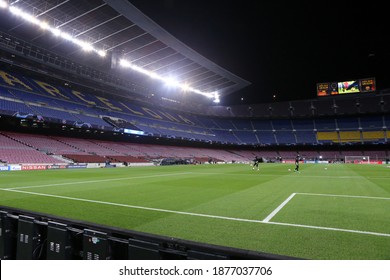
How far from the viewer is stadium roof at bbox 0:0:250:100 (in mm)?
33500

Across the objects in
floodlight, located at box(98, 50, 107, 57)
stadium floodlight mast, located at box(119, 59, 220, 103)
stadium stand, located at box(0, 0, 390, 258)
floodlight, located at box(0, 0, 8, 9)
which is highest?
stadium floodlight mast, located at box(119, 59, 220, 103)

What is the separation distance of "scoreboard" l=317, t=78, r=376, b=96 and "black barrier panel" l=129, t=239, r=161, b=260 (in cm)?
6893

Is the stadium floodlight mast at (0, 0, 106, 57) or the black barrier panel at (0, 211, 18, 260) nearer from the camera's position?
the black barrier panel at (0, 211, 18, 260)

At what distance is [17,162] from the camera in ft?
98.5

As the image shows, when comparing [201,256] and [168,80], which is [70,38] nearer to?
[168,80]

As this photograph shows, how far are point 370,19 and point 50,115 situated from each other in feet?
135

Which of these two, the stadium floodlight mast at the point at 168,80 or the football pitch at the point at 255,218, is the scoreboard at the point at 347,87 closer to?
the stadium floodlight mast at the point at 168,80

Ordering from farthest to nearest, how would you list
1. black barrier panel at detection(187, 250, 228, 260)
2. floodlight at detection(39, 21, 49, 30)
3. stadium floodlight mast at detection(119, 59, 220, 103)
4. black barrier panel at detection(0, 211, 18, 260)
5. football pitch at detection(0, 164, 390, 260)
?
1. stadium floodlight mast at detection(119, 59, 220, 103)
2. floodlight at detection(39, 21, 49, 30)
3. black barrier panel at detection(0, 211, 18, 260)
4. football pitch at detection(0, 164, 390, 260)
5. black barrier panel at detection(187, 250, 228, 260)

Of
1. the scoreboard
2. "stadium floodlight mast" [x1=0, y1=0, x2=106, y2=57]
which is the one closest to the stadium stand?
"stadium floodlight mast" [x1=0, y1=0, x2=106, y2=57]

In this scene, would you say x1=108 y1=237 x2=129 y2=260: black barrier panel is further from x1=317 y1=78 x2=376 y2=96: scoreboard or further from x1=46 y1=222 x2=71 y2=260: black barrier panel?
x1=317 y1=78 x2=376 y2=96: scoreboard

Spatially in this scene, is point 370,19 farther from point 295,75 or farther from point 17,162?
point 17,162

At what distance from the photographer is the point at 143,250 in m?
3.65

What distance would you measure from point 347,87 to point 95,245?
74.9m

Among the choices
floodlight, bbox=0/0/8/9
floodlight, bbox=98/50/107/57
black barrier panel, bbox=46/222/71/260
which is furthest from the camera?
floodlight, bbox=98/50/107/57
